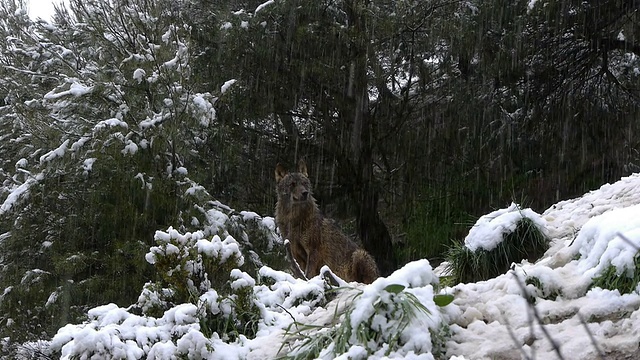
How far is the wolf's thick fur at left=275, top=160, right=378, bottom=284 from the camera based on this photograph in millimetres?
7609

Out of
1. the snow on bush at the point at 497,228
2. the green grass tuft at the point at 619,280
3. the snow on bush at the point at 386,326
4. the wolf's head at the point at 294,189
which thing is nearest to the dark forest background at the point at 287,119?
the wolf's head at the point at 294,189

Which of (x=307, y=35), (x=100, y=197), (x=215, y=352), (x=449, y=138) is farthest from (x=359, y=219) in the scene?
(x=215, y=352)

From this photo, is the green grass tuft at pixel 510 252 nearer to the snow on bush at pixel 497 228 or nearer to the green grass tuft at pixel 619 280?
the snow on bush at pixel 497 228

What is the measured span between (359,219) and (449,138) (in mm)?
2436

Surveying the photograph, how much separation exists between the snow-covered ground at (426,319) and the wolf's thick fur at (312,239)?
8.57 feet

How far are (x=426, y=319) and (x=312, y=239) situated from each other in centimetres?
424

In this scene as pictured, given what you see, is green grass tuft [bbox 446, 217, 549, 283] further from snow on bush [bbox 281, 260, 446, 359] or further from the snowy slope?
snow on bush [bbox 281, 260, 446, 359]

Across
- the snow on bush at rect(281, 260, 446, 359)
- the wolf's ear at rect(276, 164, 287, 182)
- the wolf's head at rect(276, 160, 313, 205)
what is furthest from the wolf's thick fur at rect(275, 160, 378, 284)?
the snow on bush at rect(281, 260, 446, 359)

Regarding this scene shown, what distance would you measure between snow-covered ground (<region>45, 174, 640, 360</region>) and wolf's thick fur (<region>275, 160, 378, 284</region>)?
8.57 ft

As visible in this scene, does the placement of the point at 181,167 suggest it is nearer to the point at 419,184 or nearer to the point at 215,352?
the point at 419,184

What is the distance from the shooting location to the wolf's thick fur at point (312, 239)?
7609mm

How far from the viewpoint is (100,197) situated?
1074cm

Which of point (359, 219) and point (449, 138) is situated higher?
point (449, 138)

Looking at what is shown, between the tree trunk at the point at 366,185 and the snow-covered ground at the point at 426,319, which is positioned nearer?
the snow-covered ground at the point at 426,319
